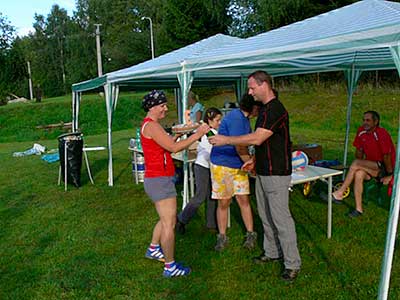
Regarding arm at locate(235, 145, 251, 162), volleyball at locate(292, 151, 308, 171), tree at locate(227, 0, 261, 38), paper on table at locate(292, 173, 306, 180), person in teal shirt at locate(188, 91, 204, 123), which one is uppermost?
tree at locate(227, 0, 261, 38)

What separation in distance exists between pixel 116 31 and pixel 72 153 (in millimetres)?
40472

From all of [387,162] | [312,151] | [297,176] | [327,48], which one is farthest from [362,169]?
[327,48]

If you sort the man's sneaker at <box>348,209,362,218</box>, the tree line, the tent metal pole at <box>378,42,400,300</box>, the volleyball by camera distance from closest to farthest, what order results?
1. the tent metal pole at <box>378,42,400,300</box>
2. the volleyball
3. the man's sneaker at <box>348,209,362,218</box>
4. the tree line

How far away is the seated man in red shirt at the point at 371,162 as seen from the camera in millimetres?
4938

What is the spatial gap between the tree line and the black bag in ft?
43.8

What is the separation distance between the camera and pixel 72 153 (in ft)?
23.4

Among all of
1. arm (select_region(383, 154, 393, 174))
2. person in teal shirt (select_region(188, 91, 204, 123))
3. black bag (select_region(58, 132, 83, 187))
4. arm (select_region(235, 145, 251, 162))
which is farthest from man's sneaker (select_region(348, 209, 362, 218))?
black bag (select_region(58, 132, 83, 187))

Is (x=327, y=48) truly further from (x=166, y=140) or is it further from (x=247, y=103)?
(x=166, y=140)

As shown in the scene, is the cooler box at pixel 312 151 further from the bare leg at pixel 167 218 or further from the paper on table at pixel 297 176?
the bare leg at pixel 167 218

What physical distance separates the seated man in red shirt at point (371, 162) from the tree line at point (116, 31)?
549 inches

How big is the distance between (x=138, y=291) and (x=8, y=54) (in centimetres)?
2540

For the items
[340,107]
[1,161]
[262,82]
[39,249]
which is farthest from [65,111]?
[262,82]

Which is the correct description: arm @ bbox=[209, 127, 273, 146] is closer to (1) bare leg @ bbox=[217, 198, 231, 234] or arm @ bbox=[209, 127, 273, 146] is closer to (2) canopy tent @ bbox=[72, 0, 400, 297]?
(2) canopy tent @ bbox=[72, 0, 400, 297]

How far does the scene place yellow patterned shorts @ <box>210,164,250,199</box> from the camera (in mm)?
3809
